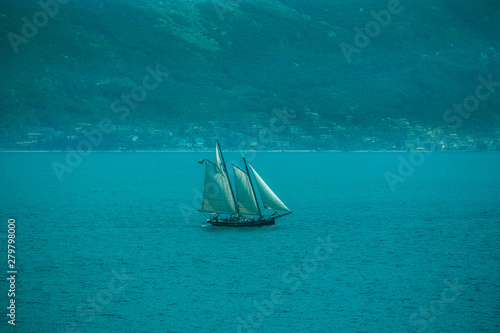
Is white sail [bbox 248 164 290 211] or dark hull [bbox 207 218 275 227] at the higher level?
white sail [bbox 248 164 290 211]


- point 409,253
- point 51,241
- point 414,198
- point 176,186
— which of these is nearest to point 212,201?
point 51,241

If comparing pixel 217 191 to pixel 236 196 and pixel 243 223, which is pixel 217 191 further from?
pixel 243 223

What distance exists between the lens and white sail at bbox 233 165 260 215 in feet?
292

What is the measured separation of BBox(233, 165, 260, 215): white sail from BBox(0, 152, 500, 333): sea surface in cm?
300

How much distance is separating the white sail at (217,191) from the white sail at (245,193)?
118cm

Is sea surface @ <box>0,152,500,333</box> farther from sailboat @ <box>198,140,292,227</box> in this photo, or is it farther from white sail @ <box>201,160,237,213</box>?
white sail @ <box>201,160,237,213</box>

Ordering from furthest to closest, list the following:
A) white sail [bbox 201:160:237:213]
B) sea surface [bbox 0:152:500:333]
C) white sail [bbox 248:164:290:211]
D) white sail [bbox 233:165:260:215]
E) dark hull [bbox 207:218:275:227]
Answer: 1. dark hull [bbox 207:218:275:227]
2. white sail [bbox 201:160:237:213]
3. white sail [bbox 233:165:260:215]
4. white sail [bbox 248:164:290:211]
5. sea surface [bbox 0:152:500:333]

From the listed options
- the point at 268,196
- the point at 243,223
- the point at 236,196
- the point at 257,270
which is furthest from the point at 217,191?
the point at 257,270

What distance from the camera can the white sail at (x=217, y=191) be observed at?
8944 cm

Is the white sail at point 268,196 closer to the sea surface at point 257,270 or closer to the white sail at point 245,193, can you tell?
the white sail at point 245,193

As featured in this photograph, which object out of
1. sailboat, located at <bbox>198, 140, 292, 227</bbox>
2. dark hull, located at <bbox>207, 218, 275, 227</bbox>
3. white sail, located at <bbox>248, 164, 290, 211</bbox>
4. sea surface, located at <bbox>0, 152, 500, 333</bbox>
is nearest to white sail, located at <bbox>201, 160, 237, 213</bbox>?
sailboat, located at <bbox>198, 140, 292, 227</bbox>

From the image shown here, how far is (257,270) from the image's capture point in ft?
228

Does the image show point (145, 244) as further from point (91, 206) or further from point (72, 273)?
point (91, 206)

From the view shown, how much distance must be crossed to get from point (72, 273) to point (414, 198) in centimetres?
9178
